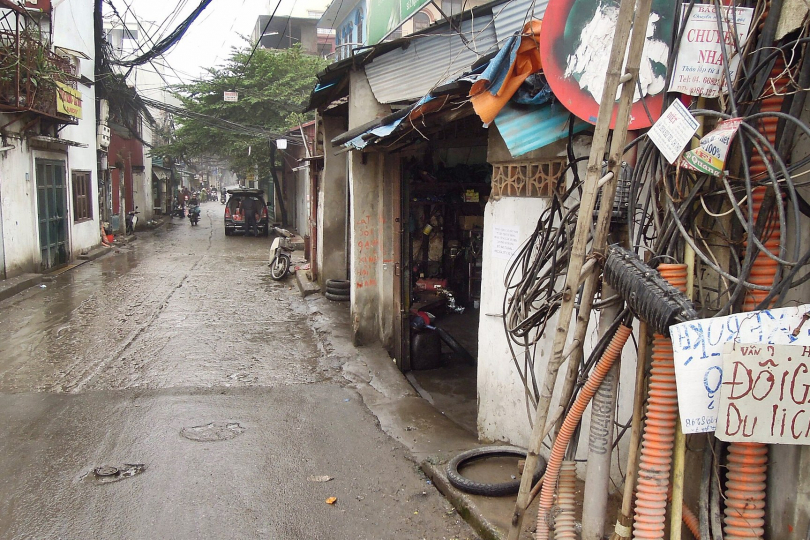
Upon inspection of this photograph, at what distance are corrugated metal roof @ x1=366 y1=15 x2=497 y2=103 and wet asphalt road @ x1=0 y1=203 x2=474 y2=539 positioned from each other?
11.7ft

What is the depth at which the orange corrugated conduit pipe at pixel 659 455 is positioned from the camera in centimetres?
260

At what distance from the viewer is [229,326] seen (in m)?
9.47

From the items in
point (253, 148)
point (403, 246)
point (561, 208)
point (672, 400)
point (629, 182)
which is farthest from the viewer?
point (253, 148)

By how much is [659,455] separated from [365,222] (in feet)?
20.4

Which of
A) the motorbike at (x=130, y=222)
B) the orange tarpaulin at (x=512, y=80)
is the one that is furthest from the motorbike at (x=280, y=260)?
the motorbike at (x=130, y=222)

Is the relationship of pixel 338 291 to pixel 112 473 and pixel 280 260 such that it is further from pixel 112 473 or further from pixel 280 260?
pixel 112 473

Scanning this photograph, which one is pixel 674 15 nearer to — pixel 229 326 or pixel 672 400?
pixel 672 400

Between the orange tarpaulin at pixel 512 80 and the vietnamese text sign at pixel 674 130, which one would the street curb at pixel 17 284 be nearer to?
the orange tarpaulin at pixel 512 80

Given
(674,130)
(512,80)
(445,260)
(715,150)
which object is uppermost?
(512,80)

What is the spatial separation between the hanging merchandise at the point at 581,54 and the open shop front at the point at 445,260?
10.6ft

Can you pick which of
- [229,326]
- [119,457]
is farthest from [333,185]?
[119,457]

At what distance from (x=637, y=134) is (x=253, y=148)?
24412 millimetres

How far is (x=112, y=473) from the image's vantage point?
4625 mm

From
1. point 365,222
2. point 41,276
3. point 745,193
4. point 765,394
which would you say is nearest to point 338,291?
point 365,222
